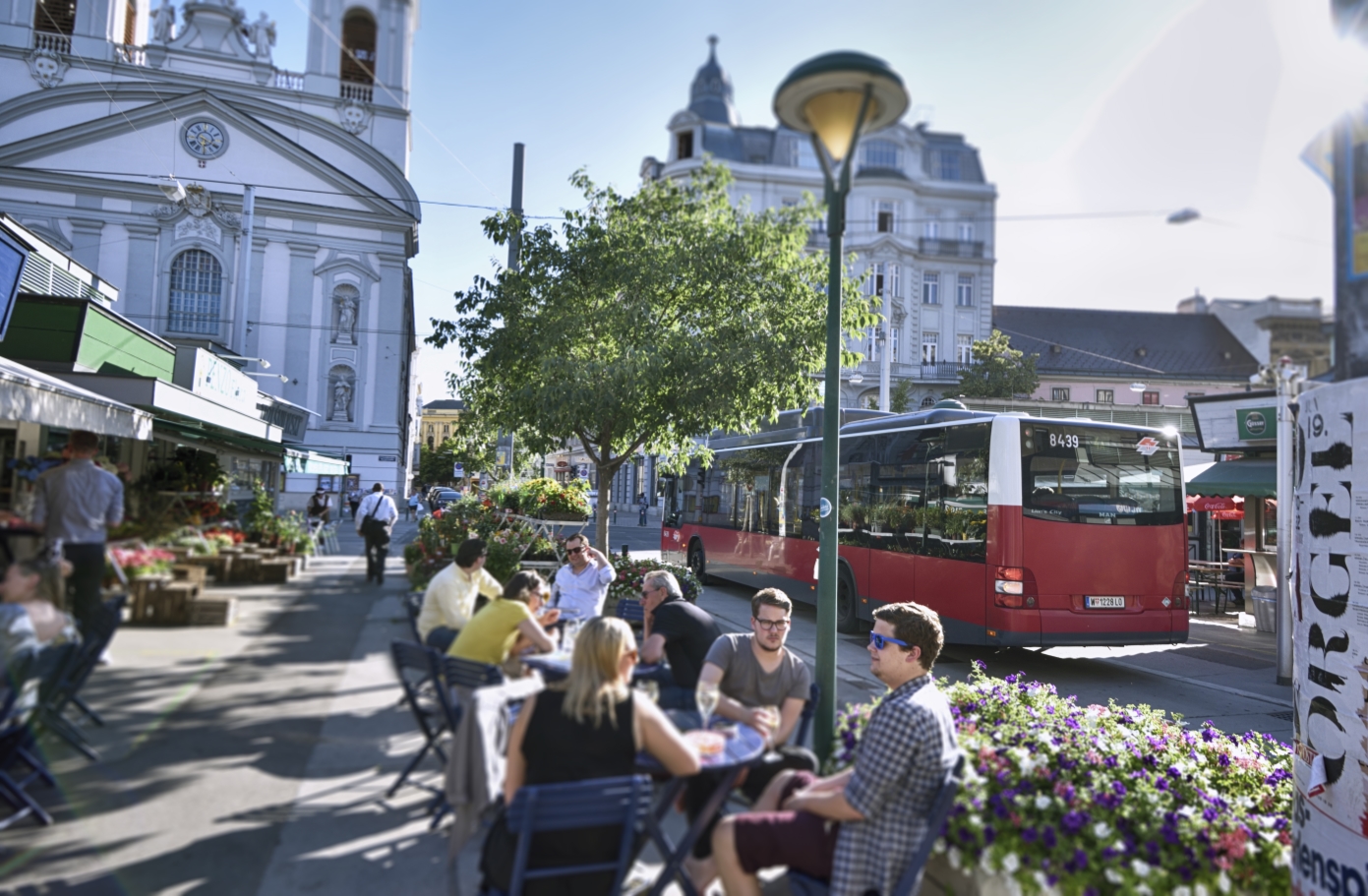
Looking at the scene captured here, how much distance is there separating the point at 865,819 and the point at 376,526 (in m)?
2.74

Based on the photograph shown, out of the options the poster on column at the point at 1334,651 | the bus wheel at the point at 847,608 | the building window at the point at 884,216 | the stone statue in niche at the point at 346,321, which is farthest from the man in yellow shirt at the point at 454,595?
the building window at the point at 884,216

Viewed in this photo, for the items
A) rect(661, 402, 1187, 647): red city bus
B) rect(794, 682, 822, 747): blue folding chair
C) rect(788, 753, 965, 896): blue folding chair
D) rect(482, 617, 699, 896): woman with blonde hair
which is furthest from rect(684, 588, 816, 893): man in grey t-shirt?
rect(661, 402, 1187, 647): red city bus

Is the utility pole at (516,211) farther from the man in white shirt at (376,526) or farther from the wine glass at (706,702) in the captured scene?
the wine glass at (706,702)

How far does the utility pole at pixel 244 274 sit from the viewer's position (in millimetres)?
4262

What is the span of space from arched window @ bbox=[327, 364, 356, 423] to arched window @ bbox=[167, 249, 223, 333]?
2.26 ft

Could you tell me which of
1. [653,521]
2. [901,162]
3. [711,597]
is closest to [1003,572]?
[711,597]

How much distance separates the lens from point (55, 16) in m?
4.42

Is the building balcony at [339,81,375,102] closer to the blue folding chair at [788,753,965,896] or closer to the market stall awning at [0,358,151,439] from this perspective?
the market stall awning at [0,358,151,439]

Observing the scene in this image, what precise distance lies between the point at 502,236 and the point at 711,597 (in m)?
7.95

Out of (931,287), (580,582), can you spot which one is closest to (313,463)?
(580,582)

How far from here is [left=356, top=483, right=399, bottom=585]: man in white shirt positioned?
A: 4238 mm

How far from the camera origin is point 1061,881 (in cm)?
355

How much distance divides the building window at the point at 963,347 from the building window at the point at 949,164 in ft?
32.0

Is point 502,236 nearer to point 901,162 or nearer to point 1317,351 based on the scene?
point 1317,351
